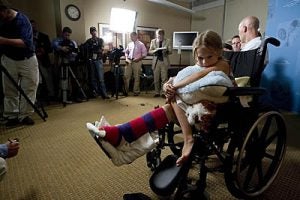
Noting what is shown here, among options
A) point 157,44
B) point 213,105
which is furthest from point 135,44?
point 213,105

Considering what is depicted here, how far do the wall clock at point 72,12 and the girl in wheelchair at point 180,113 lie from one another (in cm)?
378

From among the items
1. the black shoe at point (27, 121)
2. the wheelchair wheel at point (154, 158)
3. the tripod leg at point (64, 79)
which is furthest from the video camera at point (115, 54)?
the wheelchair wheel at point (154, 158)

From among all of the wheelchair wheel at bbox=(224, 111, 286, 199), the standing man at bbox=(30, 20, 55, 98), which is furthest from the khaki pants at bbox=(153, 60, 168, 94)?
the wheelchair wheel at bbox=(224, 111, 286, 199)

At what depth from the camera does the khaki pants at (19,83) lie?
2.26 metres

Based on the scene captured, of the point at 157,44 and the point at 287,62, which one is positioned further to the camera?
the point at 157,44

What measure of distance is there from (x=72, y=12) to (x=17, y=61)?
2375 mm

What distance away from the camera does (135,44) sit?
14.5 ft

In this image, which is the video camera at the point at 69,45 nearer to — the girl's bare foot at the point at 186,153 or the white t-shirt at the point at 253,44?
the white t-shirt at the point at 253,44

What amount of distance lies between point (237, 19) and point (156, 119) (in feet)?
14.8

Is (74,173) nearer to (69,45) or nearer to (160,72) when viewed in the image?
(69,45)

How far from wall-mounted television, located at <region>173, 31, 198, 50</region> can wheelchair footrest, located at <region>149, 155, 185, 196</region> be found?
4.86 m

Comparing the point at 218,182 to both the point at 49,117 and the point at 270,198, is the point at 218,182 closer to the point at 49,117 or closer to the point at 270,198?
the point at 270,198

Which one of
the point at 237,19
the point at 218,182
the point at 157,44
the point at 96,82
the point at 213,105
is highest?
the point at 237,19

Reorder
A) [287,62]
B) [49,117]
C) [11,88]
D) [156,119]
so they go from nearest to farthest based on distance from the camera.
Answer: [156,119] → [11,88] → [49,117] → [287,62]
